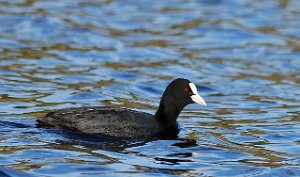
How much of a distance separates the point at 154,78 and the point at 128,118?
187 inches

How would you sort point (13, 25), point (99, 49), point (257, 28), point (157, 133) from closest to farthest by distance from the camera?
1. point (157, 133)
2. point (99, 49)
3. point (13, 25)
4. point (257, 28)

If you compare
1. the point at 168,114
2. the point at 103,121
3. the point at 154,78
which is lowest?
the point at 154,78

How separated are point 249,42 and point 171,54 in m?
2.22

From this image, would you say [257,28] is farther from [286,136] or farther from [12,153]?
[12,153]

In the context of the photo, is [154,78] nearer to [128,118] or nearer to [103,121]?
[128,118]

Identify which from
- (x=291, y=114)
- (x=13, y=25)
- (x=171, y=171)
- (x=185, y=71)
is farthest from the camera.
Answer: (x=13, y=25)

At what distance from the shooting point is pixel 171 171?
988 cm

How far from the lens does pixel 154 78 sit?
53.1 feet

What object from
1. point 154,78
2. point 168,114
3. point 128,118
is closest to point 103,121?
point 128,118

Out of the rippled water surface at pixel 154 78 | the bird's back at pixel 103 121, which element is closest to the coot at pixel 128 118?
the bird's back at pixel 103 121

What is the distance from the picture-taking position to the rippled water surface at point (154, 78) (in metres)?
10.4

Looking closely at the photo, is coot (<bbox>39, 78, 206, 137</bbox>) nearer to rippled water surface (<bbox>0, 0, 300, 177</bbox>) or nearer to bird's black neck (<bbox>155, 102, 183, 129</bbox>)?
bird's black neck (<bbox>155, 102, 183, 129</bbox>)

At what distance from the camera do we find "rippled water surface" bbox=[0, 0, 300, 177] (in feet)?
34.0

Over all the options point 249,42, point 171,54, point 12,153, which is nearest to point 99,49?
point 171,54
